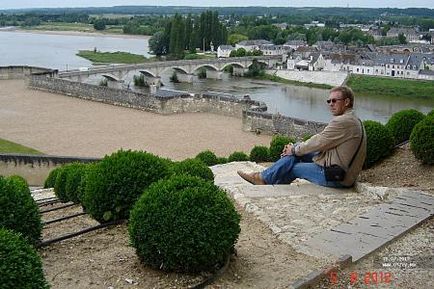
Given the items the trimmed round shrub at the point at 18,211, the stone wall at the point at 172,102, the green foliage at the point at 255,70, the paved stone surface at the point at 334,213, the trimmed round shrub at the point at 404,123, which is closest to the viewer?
the trimmed round shrub at the point at 18,211

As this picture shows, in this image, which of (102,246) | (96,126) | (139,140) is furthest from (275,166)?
(96,126)

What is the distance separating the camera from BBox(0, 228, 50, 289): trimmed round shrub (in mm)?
2752

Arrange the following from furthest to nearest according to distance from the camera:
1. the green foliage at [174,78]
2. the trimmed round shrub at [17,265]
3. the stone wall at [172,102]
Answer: the green foliage at [174,78] → the stone wall at [172,102] → the trimmed round shrub at [17,265]

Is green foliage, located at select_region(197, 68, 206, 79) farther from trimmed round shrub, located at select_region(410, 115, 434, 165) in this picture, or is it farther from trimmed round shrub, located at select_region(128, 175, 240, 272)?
trimmed round shrub, located at select_region(128, 175, 240, 272)

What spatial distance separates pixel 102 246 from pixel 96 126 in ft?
49.8

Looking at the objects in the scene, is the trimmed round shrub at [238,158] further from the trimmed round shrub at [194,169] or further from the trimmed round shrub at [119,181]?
the trimmed round shrub at [119,181]

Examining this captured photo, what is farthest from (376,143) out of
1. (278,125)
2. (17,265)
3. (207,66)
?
(207,66)

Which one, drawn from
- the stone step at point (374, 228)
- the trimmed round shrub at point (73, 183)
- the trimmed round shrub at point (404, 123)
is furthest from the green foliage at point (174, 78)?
the stone step at point (374, 228)

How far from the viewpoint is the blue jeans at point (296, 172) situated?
18.5ft

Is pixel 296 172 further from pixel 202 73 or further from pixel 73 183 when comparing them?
pixel 202 73

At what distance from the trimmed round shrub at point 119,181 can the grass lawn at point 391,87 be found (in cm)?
3994

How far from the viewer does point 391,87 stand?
44781 mm

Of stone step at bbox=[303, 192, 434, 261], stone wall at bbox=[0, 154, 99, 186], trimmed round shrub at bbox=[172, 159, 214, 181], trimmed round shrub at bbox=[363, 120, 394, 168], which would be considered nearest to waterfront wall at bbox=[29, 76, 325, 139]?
stone wall at bbox=[0, 154, 99, 186]

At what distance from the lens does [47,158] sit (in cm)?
1372
